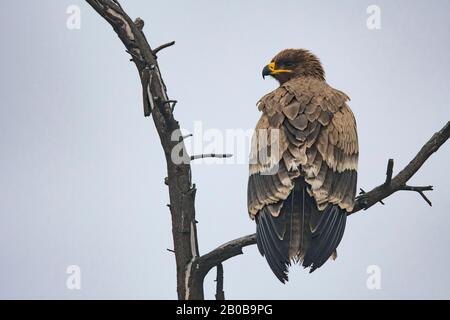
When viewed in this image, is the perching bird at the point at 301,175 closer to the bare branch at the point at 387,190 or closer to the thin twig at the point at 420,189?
the bare branch at the point at 387,190

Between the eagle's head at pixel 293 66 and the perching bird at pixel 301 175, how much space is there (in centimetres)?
120

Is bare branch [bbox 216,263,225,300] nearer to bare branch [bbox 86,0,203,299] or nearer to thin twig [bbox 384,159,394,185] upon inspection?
bare branch [bbox 86,0,203,299]

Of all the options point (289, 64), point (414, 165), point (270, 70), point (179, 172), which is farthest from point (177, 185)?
point (289, 64)

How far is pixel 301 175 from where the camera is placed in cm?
718

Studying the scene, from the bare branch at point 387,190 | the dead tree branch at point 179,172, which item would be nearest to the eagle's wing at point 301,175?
the bare branch at point 387,190

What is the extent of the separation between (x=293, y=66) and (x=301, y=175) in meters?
2.67

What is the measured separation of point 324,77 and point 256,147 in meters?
2.29

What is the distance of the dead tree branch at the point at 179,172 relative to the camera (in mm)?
6809

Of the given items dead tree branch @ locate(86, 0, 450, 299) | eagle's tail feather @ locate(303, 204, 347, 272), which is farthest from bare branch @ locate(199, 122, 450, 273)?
eagle's tail feather @ locate(303, 204, 347, 272)
